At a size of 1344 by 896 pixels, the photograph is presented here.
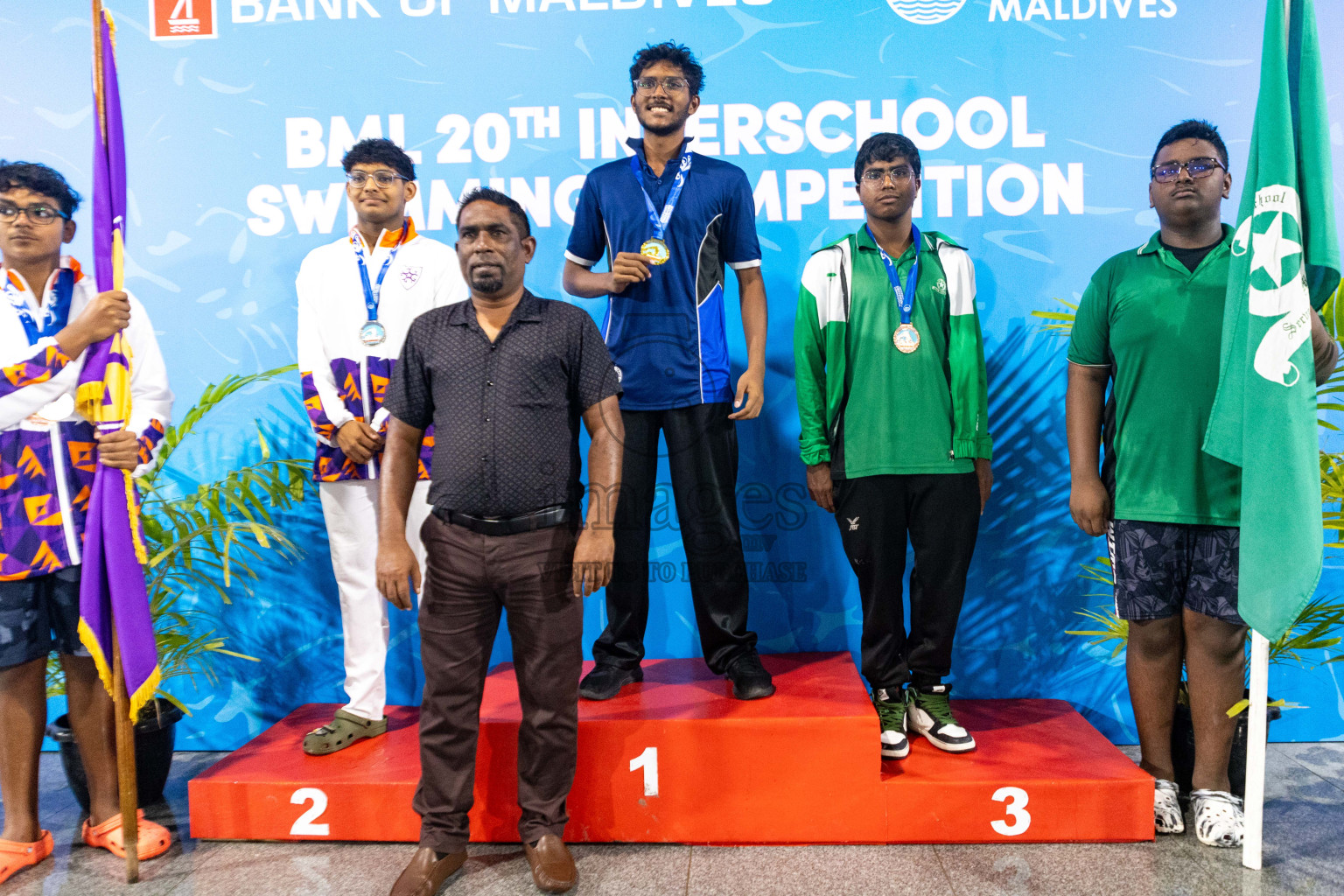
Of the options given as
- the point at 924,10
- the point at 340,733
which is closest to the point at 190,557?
the point at 340,733

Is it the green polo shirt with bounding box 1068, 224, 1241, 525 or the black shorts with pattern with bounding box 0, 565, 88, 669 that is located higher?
the green polo shirt with bounding box 1068, 224, 1241, 525

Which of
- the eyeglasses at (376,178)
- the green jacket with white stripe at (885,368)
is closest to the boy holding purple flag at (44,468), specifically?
the eyeglasses at (376,178)

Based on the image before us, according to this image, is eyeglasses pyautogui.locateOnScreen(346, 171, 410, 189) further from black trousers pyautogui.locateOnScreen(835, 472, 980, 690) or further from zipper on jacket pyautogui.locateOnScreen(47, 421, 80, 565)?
black trousers pyautogui.locateOnScreen(835, 472, 980, 690)

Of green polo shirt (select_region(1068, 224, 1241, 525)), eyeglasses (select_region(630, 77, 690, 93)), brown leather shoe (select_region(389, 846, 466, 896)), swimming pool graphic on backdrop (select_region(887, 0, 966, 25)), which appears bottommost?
brown leather shoe (select_region(389, 846, 466, 896))

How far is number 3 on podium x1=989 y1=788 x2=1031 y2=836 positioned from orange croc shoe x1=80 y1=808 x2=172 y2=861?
2416 millimetres

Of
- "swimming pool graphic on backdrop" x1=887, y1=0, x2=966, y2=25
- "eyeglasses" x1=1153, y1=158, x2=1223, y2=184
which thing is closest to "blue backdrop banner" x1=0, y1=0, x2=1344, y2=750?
"swimming pool graphic on backdrop" x1=887, y1=0, x2=966, y2=25

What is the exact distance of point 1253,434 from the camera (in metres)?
2.39

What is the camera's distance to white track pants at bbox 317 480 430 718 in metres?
2.96

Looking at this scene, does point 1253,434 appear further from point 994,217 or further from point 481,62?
point 481,62

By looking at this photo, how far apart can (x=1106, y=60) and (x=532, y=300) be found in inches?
95.6

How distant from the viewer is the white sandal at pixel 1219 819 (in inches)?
102

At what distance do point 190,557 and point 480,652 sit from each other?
144cm

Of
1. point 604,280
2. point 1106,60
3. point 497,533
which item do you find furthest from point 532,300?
point 1106,60

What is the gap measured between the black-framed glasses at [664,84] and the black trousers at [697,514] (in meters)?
0.96
